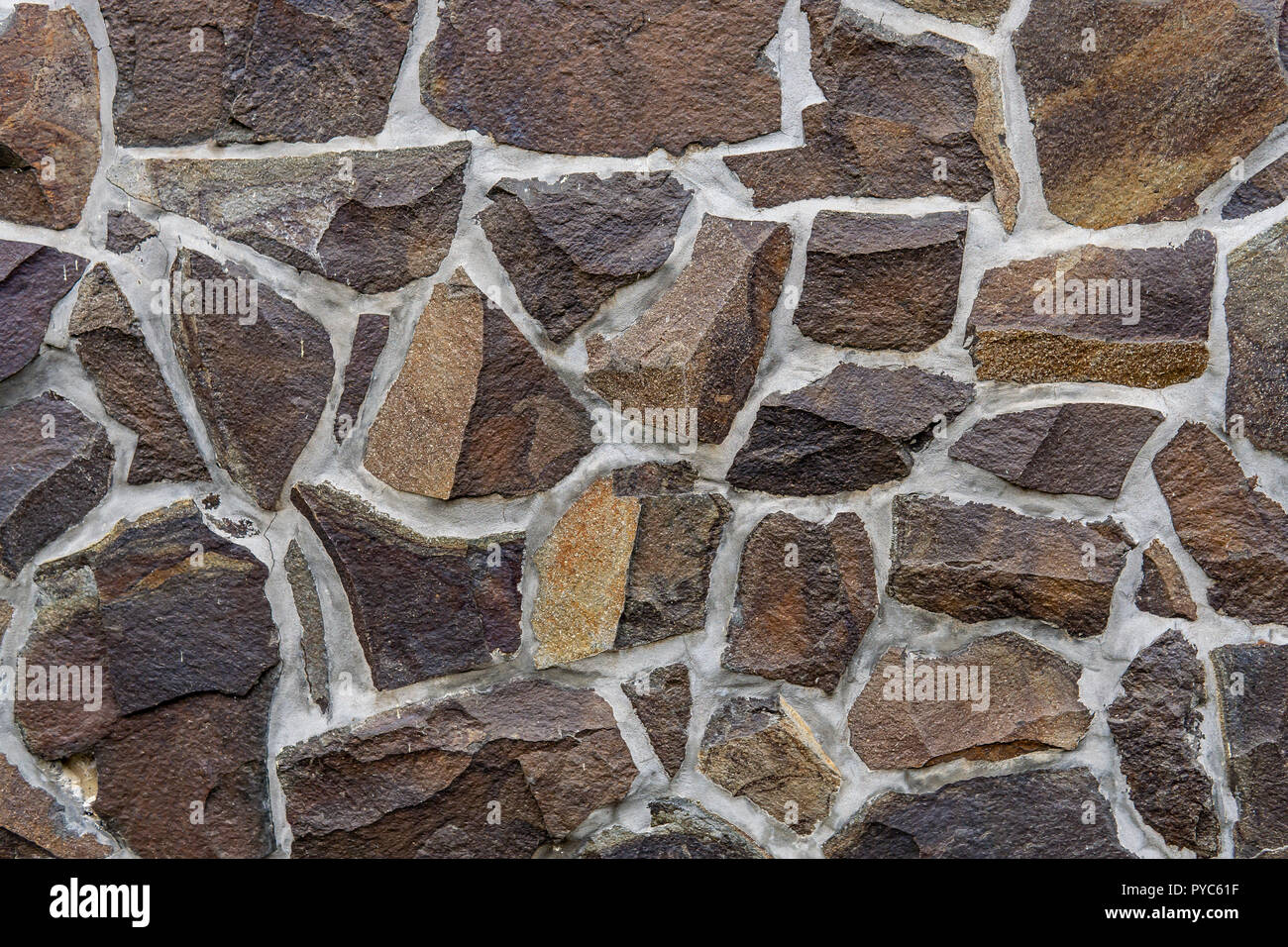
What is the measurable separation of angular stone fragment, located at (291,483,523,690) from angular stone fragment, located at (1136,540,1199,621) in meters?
1.11

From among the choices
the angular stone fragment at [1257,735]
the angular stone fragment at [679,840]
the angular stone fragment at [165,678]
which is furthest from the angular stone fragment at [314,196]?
the angular stone fragment at [1257,735]

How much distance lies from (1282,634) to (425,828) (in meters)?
1.55

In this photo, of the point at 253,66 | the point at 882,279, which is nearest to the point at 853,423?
the point at 882,279

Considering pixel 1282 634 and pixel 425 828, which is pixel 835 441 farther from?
pixel 425 828

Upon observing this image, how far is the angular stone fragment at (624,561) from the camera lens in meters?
1.81

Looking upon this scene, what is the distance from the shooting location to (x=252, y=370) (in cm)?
175

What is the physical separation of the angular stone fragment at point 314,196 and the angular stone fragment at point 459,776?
801mm

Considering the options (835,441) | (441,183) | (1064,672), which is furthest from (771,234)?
(1064,672)

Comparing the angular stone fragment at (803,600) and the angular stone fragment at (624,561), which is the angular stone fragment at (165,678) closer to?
the angular stone fragment at (624,561)

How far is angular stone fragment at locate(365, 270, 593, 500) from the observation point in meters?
1.76

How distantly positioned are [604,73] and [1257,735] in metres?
1.61

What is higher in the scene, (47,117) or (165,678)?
(47,117)

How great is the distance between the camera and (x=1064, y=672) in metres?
1.83

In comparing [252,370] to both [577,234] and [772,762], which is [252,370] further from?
[772,762]
